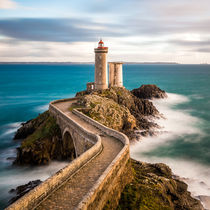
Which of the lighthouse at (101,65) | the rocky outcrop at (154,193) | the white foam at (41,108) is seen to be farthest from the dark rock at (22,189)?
the white foam at (41,108)

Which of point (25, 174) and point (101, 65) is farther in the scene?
point (101, 65)

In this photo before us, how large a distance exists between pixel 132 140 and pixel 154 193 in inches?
566

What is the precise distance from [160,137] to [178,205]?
16418mm

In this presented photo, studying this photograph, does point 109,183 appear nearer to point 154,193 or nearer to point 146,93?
point 154,193

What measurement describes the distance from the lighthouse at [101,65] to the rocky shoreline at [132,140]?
5.99 feet

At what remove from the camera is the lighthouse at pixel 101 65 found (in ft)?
108

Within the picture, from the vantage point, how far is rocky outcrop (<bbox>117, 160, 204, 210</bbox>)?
472 inches

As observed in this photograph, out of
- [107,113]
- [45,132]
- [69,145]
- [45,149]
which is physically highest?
[107,113]

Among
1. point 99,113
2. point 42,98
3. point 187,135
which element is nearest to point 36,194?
point 99,113

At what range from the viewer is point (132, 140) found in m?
27.4

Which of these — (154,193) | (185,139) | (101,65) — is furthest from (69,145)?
(185,139)

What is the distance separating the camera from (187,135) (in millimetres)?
31453

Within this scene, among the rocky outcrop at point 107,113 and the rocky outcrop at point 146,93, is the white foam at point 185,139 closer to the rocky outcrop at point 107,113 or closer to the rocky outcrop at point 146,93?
the rocky outcrop at point 107,113

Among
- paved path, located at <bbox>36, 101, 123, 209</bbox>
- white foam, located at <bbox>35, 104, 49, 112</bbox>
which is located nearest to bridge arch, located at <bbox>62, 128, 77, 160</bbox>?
paved path, located at <bbox>36, 101, 123, 209</bbox>
